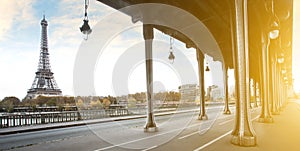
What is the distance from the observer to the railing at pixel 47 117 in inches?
474

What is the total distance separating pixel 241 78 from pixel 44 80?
21.3 metres

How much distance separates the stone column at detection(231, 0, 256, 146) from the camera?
6.04 m

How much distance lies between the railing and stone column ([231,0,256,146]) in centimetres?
1101

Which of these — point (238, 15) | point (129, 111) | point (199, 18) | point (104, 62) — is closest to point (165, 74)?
point (199, 18)

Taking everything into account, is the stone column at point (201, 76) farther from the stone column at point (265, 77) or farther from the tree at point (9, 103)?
the tree at point (9, 103)

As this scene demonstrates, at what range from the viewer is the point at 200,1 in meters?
8.85

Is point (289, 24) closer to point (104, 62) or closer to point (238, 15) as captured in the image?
point (238, 15)

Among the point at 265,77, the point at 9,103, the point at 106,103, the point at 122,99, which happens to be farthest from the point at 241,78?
the point at 106,103

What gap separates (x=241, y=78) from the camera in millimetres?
6223

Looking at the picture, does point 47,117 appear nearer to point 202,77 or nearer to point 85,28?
point 85,28

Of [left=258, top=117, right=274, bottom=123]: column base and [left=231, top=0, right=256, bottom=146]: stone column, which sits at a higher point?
[left=231, top=0, right=256, bottom=146]: stone column

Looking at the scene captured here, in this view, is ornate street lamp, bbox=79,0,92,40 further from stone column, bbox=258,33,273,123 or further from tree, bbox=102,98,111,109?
tree, bbox=102,98,111,109

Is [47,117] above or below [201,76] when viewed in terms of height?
below

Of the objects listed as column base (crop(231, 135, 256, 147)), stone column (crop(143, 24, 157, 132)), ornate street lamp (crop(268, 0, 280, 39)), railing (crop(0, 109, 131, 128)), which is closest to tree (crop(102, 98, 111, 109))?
railing (crop(0, 109, 131, 128))
